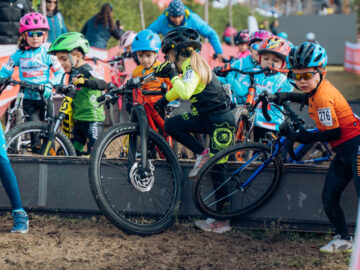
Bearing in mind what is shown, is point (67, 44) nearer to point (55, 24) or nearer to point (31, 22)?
point (31, 22)

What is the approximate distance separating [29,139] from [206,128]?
1.94 metres

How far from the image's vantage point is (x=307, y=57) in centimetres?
445

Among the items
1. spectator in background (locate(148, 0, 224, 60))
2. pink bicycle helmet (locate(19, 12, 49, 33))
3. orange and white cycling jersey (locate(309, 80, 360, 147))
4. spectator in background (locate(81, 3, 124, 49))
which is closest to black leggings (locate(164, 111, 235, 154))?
orange and white cycling jersey (locate(309, 80, 360, 147))

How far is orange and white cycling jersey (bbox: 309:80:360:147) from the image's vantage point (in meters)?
4.33

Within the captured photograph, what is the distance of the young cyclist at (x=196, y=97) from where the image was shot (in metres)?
4.67

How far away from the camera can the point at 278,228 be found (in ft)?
16.0

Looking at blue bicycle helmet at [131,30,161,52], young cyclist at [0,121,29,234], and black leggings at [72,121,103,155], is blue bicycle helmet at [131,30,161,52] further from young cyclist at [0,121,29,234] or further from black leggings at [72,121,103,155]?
young cyclist at [0,121,29,234]

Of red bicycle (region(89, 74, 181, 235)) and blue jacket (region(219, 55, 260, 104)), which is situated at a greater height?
blue jacket (region(219, 55, 260, 104))

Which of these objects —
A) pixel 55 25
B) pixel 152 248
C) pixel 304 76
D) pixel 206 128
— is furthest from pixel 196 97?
pixel 55 25

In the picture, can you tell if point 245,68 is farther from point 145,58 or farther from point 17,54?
point 17,54

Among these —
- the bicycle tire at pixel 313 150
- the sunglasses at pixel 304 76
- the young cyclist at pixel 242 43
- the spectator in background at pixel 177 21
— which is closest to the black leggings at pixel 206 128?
the sunglasses at pixel 304 76

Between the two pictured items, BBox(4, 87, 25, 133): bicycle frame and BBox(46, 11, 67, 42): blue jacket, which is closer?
BBox(4, 87, 25, 133): bicycle frame

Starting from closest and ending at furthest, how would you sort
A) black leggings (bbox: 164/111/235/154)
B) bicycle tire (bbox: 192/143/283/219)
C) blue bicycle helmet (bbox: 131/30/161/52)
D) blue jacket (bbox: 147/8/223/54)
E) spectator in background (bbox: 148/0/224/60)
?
bicycle tire (bbox: 192/143/283/219) → black leggings (bbox: 164/111/235/154) → blue bicycle helmet (bbox: 131/30/161/52) → spectator in background (bbox: 148/0/224/60) → blue jacket (bbox: 147/8/223/54)

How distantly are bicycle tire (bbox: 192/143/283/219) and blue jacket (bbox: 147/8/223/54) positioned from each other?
3.34 meters
